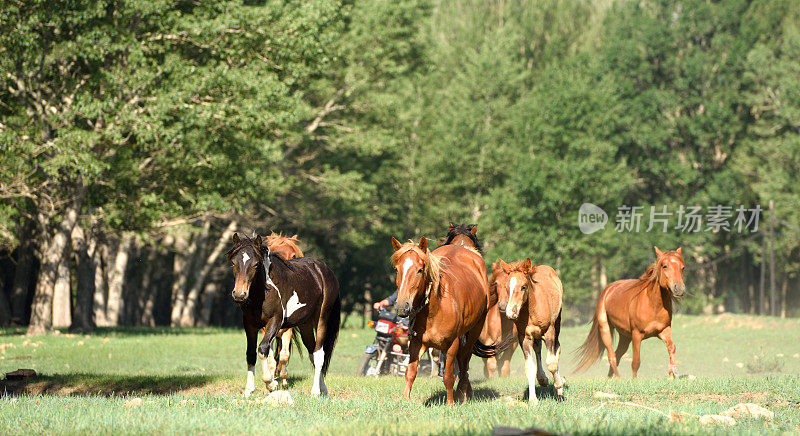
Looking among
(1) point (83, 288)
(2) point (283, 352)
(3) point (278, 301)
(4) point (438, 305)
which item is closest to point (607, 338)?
(2) point (283, 352)

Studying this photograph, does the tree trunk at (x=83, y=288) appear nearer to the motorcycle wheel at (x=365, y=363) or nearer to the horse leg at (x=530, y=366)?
the motorcycle wheel at (x=365, y=363)

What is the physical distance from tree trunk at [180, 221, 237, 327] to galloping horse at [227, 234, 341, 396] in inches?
1047

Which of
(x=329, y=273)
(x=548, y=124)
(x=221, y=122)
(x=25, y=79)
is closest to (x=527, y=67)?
(x=548, y=124)

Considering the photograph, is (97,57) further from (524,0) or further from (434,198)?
(524,0)

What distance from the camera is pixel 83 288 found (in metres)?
31.8

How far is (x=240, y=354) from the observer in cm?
2519

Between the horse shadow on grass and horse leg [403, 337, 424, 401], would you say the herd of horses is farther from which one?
the horse shadow on grass

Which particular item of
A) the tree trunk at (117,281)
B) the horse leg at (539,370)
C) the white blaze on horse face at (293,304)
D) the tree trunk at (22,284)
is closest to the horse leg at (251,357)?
the white blaze on horse face at (293,304)

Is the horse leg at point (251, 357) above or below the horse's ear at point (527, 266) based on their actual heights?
below

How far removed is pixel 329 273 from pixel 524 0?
172 feet

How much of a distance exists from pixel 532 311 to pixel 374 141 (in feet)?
90.9

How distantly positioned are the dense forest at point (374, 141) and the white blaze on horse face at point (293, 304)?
1461 cm

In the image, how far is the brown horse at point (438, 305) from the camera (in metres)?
10.9

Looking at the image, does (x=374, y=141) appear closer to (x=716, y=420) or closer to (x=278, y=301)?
(x=278, y=301)
